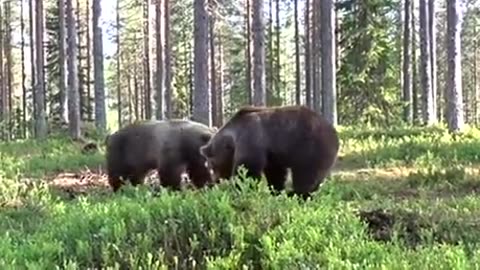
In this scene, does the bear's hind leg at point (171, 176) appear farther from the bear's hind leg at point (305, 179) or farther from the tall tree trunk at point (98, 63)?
the tall tree trunk at point (98, 63)

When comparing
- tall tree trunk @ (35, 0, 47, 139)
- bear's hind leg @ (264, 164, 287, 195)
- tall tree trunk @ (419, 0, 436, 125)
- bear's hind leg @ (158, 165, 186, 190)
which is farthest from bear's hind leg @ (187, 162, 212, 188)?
tall tree trunk @ (419, 0, 436, 125)

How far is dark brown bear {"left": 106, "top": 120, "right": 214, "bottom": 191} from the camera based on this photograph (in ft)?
37.1

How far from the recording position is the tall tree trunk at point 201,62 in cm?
1908

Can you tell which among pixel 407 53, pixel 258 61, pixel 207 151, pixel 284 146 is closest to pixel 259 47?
pixel 258 61

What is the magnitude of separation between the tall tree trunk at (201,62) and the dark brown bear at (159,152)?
7.43 metres


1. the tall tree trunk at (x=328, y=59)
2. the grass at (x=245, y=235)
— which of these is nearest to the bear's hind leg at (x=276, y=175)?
the grass at (x=245, y=235)

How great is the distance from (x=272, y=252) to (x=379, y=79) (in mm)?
29440

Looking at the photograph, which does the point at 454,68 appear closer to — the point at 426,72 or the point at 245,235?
the point at 426,72

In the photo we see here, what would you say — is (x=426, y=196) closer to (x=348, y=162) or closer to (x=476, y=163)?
(x=476, y=163)

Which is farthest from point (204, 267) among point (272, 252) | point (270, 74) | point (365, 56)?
point (270, 74)

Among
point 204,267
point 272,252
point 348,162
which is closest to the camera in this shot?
point 272,252

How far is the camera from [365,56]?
3331 cm

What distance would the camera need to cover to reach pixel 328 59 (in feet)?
73.3

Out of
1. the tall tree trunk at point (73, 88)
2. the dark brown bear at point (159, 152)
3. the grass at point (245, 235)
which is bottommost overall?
the grass at point (245, 235)
